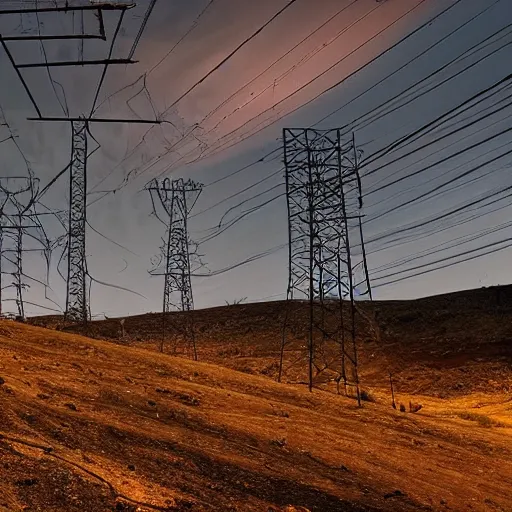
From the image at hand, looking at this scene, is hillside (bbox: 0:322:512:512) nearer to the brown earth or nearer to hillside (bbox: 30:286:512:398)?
the brown earth

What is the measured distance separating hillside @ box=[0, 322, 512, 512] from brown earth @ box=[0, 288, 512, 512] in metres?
0.04

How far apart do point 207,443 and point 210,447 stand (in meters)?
0.29

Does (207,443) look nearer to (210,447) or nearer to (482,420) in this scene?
(210,447)

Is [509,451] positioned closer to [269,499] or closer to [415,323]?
[269,499]

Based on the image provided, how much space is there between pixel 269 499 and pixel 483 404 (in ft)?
77.2

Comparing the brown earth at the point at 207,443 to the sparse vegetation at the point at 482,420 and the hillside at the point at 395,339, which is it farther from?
the hillside at the point at 395,339

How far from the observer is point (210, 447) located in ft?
37.9

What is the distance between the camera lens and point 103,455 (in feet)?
31.4

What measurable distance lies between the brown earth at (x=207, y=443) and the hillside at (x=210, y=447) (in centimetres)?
4

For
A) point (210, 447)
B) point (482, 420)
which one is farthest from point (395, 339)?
point (210, 447)

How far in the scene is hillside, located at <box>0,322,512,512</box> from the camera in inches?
328

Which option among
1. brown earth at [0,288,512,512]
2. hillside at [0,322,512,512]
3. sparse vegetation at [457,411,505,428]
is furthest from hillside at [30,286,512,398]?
hillside at [0,322,512,512]

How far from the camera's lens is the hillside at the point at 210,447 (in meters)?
8.34

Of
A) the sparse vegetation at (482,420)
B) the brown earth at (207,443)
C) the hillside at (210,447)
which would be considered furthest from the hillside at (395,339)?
the hillside at (210,447)
